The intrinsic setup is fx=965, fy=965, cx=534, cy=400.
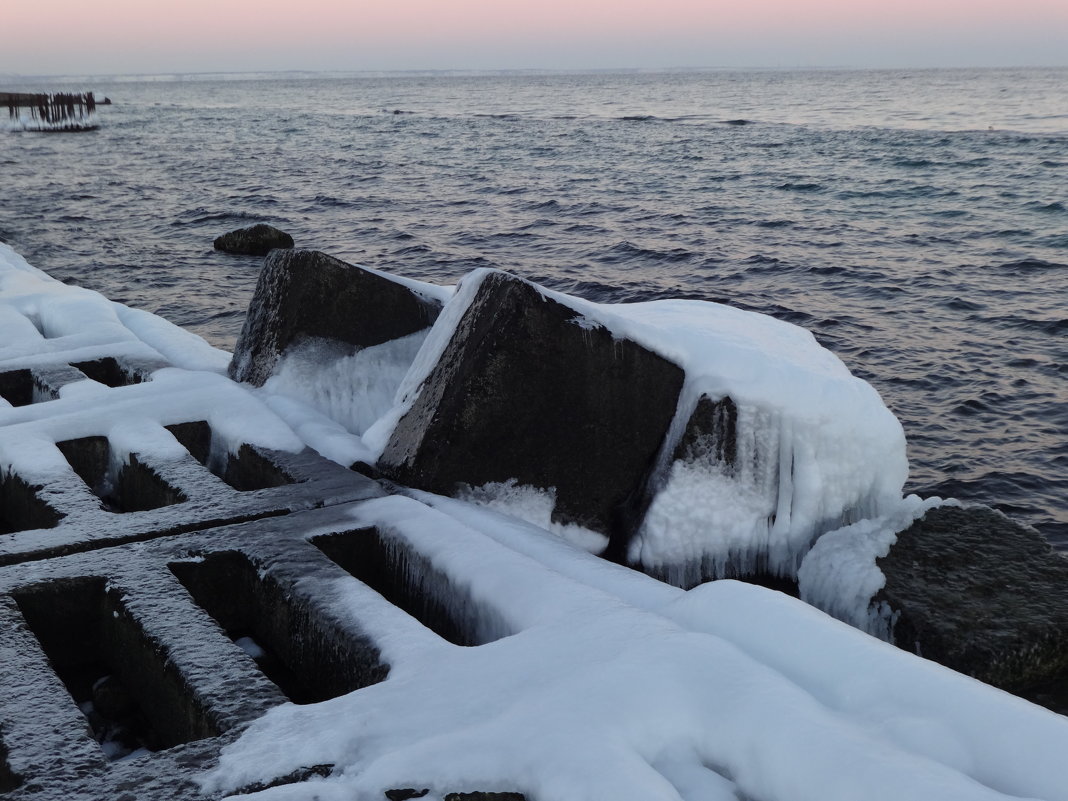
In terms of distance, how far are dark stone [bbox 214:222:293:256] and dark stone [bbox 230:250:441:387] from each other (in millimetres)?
11156

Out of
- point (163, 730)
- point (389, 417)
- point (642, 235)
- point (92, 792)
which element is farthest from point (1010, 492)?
point (642, 235)

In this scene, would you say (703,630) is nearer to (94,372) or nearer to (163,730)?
(163,730)

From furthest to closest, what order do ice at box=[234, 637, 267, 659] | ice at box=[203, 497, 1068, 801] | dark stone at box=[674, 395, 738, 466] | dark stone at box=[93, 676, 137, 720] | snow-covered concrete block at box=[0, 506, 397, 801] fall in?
dark stone at box=[674, 395, 738, 466] < ice at box=[234, 637, 267, 659] < dark stone at box=[93, 676, 137, 720] < snow-covered concrete block at box=[0, 506, 397, 801] < ice at box=[203, 497, 1068, 801]

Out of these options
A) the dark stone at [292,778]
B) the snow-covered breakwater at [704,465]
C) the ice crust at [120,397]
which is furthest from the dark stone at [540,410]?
the dark stone at [292,778]

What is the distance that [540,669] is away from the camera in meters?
2.49

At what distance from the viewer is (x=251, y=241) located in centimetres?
1608

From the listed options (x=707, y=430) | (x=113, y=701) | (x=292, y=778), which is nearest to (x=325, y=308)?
(x=707, y=430)

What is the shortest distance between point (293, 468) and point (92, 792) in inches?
81.6

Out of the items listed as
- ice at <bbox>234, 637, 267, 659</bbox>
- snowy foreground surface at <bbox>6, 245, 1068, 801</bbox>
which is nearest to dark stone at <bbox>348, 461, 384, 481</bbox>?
ice at <bbox>234, 637, 267, 659</bbox>

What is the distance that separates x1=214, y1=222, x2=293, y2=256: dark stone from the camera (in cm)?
1606

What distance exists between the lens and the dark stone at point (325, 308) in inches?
203

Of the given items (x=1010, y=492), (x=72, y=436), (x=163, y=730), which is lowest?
(x=1010, y=492)

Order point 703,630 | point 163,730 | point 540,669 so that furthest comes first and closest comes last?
point 163,730 → point 703,630 → point 540,669

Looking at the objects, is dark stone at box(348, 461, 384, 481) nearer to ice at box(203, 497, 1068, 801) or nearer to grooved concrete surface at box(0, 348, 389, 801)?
grooved concrete surface at box(0, 348, 389, 801)
